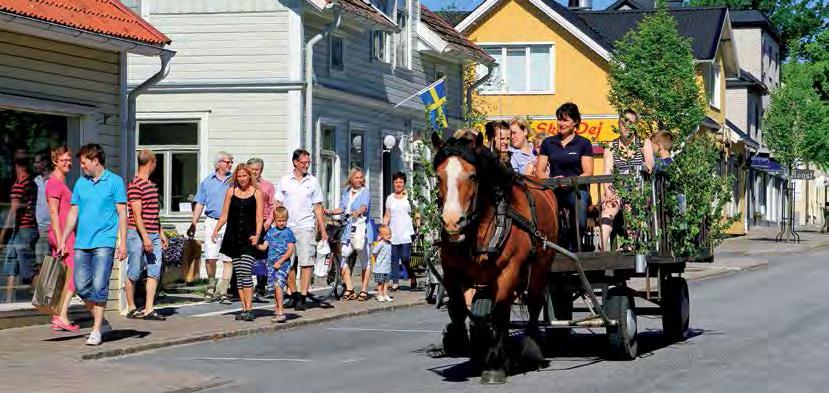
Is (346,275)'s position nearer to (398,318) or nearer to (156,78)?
(398,318)

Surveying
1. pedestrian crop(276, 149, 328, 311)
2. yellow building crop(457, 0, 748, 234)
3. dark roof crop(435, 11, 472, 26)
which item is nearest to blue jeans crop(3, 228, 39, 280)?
pedestrian crop(276, 149, 328, 311)

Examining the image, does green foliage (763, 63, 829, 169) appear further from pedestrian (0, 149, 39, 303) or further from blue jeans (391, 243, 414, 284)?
pedestrian (0, 149, 39, 303)

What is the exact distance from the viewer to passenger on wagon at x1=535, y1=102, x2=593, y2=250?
12.9 meters

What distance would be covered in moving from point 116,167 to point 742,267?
18.1 m

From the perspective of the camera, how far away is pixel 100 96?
18.4 m

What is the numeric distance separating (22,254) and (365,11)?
14020mm

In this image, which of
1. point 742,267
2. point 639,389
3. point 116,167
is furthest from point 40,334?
point 742,267

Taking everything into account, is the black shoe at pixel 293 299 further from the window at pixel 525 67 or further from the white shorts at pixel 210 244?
the window at pixel 525 67

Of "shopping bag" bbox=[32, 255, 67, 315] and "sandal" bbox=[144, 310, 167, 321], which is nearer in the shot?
"shopping bag" bbox=[32, 255, 67, 315]

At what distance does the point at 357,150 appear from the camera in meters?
30.5

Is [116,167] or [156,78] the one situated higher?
[156,78]

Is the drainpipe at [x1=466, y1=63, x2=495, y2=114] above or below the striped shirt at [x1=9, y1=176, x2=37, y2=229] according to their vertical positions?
above

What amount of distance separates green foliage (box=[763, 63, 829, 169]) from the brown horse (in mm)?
46281

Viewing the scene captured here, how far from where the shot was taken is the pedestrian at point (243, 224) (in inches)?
649
